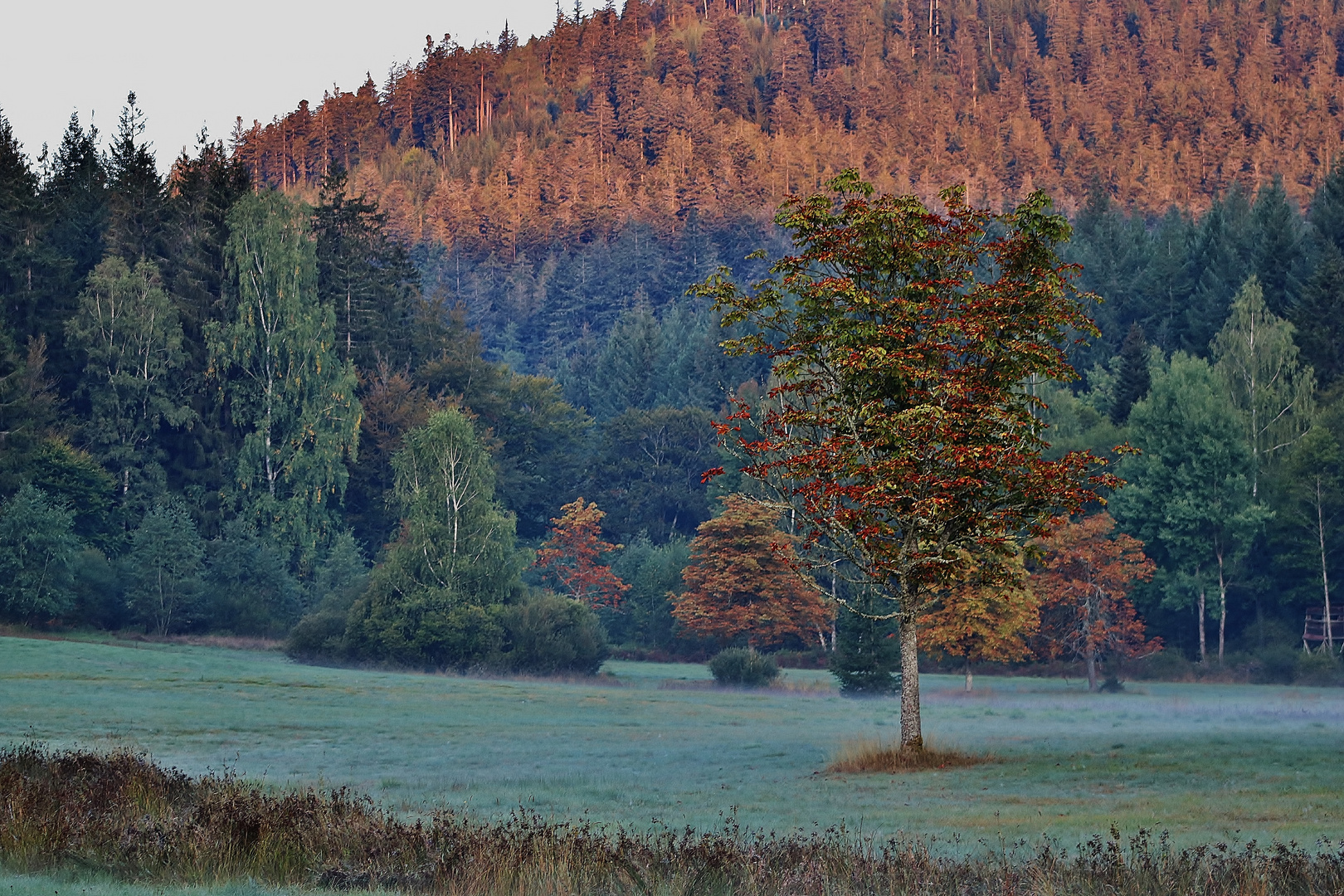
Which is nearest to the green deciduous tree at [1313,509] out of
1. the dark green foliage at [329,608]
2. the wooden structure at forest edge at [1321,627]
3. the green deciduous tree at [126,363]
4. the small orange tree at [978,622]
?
the wooden structure at forest edge at [1321,627]

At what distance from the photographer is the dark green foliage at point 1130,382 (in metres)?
99.7

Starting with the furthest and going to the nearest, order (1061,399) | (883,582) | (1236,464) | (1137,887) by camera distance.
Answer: (1061,399)
(1236,464)
(883,582)
(1137,887)

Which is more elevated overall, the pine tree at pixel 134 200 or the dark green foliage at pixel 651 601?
the pine tree at pixel 134 200

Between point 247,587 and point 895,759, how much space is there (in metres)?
65.7

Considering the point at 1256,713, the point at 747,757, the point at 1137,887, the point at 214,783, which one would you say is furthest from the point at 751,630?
the point at 1137,887

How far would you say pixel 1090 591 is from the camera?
77250 millimetres

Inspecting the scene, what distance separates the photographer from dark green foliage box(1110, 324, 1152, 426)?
99.7m

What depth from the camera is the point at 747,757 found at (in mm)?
35406

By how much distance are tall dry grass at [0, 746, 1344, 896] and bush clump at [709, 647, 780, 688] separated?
54.7 meters

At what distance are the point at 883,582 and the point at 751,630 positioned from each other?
55678 millimetres

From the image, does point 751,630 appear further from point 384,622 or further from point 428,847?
point 428,847

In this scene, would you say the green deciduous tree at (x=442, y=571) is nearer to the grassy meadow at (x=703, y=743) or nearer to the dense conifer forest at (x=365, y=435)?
the dense conifer forest at (x=365, y=435)

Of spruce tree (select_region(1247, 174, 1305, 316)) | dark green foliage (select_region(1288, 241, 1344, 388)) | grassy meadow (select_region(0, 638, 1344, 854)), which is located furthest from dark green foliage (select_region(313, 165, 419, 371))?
spruce tree (select_region(1247, 174, 1305, 316))

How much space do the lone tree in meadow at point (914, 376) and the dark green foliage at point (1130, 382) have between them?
70.5 metres
